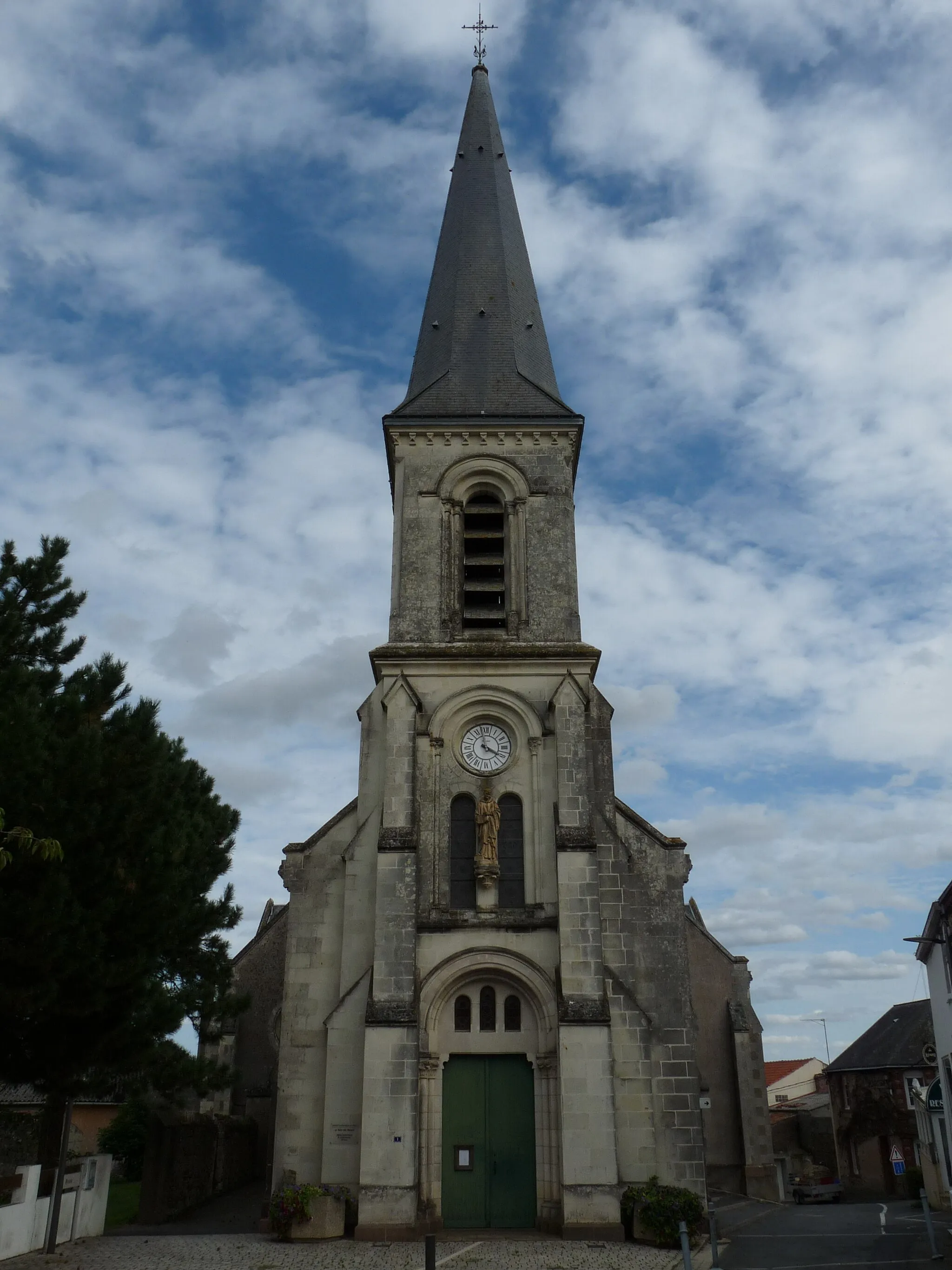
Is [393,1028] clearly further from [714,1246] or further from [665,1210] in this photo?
[714,1246]

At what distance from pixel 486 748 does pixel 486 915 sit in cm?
315

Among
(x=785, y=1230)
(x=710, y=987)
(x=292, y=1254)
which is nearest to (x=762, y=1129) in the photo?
(x=710, y=987)

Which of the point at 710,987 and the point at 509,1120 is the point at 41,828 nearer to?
the point at 509,1120

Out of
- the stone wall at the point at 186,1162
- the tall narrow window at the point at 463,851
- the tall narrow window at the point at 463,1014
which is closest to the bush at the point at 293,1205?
the stone wall at the point at 186,1162

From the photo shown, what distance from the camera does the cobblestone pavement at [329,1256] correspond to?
14.0m

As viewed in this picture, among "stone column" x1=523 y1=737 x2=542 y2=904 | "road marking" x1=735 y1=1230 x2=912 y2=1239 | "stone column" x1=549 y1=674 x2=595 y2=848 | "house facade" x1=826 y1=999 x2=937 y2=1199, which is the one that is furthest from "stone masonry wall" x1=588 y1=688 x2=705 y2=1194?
"house facade" x1=826 y1=999 x2=937 y2=1199

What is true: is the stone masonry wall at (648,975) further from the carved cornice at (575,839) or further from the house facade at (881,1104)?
the house facade at (881,1104)

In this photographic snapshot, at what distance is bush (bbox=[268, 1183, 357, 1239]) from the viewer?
1625 centimetres

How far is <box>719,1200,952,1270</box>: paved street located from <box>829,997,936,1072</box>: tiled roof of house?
1297 centimetres

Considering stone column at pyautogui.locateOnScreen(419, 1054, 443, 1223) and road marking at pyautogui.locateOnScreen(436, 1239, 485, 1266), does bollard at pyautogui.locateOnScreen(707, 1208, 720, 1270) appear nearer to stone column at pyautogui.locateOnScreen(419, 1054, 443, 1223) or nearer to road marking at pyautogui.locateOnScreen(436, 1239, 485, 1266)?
road marking at pyautogui.locateOnScreen(436, 1239, 485, 1266)

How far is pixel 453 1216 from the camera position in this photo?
681 inches

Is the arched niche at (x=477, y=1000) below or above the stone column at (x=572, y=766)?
below

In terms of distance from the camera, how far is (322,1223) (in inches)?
644

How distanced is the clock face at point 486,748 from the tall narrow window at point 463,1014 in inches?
159
